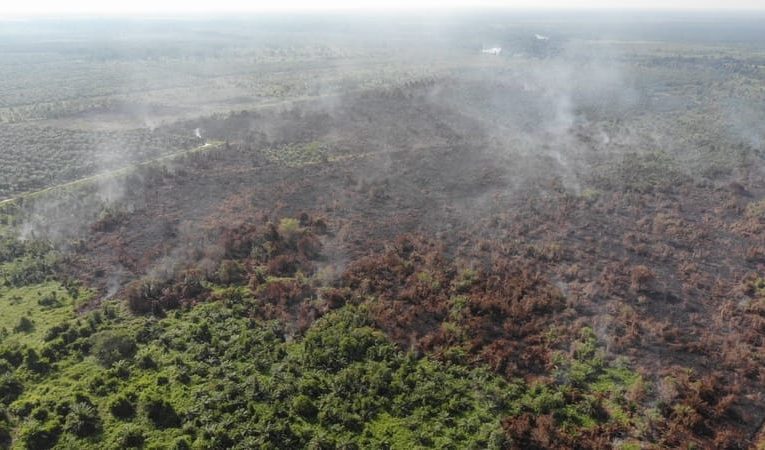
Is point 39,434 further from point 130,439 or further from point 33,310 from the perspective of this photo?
point 33,310

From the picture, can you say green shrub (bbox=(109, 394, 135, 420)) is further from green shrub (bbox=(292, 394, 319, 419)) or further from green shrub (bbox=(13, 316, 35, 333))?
green shrub (bbox=(13, 316, 35, 333))

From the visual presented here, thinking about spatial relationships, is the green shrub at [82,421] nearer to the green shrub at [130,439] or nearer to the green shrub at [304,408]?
the green shrub at [130,439]

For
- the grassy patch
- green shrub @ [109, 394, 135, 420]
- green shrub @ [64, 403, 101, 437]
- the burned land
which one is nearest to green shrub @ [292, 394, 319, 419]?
the burned land

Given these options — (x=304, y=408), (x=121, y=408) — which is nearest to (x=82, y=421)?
(x=121, y=408)

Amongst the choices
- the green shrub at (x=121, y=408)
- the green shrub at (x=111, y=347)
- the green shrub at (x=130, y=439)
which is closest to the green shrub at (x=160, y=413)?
the green shrub at (x=121, y=408)

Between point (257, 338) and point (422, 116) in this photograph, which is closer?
point (257, 338)

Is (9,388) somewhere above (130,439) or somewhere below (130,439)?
above

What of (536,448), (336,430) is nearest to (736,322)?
(536,448)

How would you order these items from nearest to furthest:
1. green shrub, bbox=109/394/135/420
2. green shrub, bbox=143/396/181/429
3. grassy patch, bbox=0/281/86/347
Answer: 1. green shrub, bbox=143/396/181/429
2. green shrub, bbox=109/394/135/420
3. grassy patch, bbox=0/281/86/347

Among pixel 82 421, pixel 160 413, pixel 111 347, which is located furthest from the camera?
pixel 111 347

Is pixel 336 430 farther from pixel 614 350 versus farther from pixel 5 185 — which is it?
pixel 5 185

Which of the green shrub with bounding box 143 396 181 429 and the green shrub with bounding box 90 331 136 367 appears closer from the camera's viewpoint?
the green shrub with bounding box 143 396 181 429
